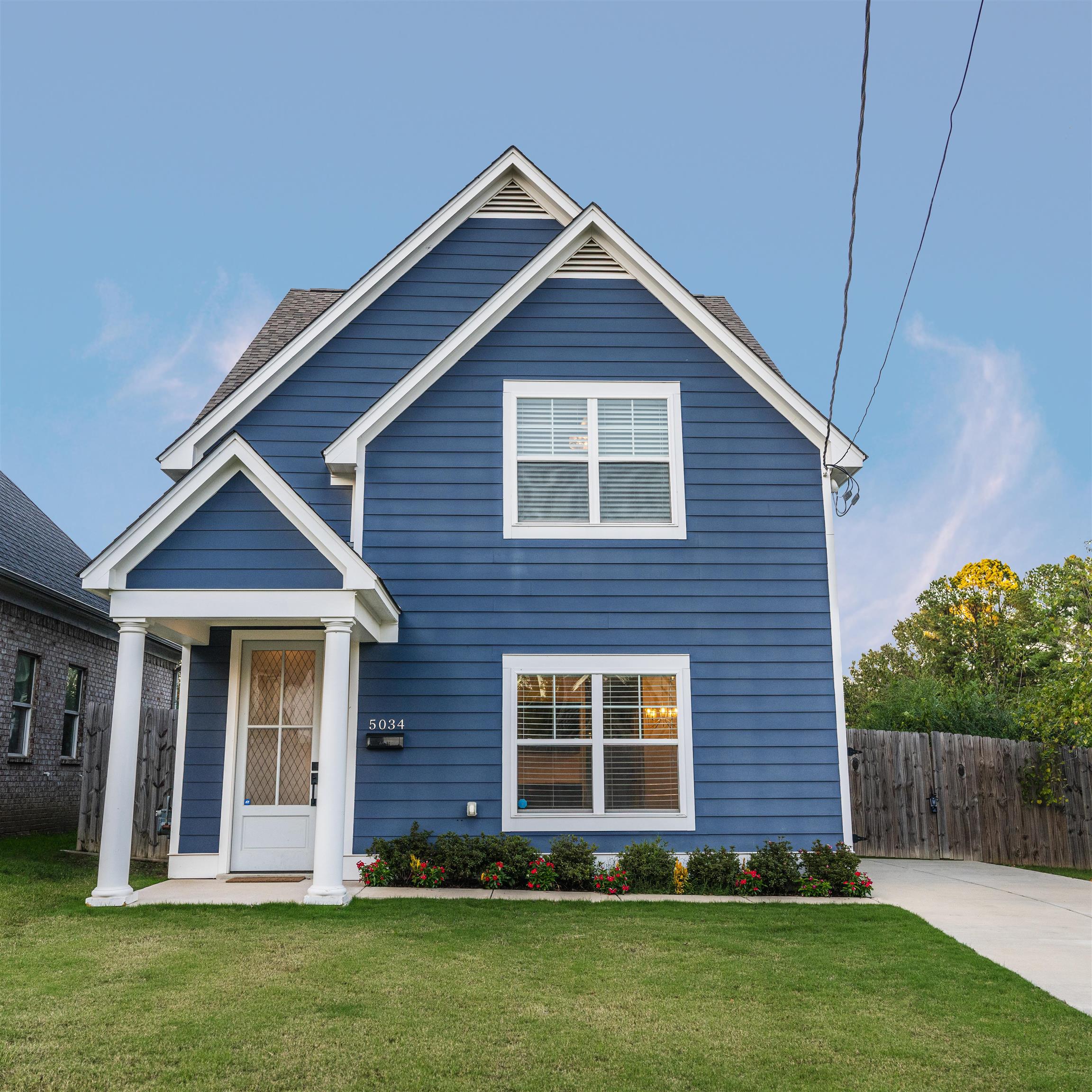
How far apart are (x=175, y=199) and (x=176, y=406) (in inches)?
902

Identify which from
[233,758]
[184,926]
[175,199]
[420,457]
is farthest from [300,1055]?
[175,199]

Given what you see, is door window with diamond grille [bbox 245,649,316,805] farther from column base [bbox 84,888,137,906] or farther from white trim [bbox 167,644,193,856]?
column base [bbox 84,888,137,906]

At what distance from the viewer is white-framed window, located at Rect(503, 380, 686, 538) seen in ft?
34.2

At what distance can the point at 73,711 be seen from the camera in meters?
15.7

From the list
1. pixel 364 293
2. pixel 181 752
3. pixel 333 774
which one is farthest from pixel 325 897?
pixel 364 293

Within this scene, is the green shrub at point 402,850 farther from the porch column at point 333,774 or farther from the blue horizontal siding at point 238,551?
the blue horizontal siding at point 238,551

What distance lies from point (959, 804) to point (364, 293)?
10435 mm

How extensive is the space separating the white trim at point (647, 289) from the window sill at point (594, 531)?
177 centimetres

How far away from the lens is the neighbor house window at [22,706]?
13.8 metres

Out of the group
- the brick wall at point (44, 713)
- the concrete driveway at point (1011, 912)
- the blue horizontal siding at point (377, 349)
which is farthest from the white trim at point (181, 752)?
the concrete driveway at point (1011, 912)

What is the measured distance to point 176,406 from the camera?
65688 mm

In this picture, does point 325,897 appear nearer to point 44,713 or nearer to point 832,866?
point 832,866

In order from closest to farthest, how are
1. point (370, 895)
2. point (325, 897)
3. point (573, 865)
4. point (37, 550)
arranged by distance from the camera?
1. point (325, 897)
2. point (370, 895)
3. point (573, 865)
4. point (37, 550)

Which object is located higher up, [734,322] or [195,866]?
[734,322]
